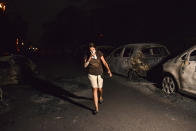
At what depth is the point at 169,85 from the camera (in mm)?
6465

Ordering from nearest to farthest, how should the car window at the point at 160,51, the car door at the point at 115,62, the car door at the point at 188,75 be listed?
the car door at the point at 188,75, the car window at the point at 160,51, the car door at the point at 115,62

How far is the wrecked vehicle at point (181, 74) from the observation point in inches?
215

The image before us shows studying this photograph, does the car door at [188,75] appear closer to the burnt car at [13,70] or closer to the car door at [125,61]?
the car door at [125,61]

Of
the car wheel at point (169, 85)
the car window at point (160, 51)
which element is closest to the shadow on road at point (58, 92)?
the car wheel at point (169, 85)

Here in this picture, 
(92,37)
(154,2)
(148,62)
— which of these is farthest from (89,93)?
(92,37)

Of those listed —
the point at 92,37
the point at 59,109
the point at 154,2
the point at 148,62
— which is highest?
the point at 154,2

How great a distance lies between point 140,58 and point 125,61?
0.85 metres

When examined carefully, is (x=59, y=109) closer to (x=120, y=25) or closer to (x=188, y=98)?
(x=188, y=98)

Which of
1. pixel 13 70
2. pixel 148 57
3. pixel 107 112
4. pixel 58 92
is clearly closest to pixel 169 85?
pixel 148 57

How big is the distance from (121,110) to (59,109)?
1736 millimetres

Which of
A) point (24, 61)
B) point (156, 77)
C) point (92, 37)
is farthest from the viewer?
point (92, 37)

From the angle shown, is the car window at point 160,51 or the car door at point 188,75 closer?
the car door at point 188,75

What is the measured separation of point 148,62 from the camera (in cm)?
796

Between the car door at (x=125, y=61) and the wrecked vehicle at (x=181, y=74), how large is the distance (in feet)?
7.55
